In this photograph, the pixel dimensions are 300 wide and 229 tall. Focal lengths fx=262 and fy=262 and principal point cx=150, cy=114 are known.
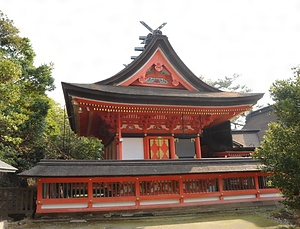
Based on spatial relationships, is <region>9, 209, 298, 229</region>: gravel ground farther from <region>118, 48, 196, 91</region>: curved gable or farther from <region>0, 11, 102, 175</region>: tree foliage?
<region>0, 11, 102, 175</region>: tree foliage

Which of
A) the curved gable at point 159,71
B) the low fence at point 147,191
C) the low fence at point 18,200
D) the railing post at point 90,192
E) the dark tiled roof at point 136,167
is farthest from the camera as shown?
the curved gable at point 159,71

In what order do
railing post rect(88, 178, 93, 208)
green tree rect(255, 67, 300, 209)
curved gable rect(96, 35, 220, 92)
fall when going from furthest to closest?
1. curved gable rect(96, 35, 220, 92)
2. railing post rect(88, 178, 93, 208)
3. green tree rect(255, 67, 300, 209)

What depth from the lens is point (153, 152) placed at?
1246 centimetres

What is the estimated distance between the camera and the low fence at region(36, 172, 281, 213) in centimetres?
887

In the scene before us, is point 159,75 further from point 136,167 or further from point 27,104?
point 27,104

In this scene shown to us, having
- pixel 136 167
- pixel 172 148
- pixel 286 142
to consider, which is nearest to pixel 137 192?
pixel 136 167

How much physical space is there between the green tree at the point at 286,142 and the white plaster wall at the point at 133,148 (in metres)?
5.72

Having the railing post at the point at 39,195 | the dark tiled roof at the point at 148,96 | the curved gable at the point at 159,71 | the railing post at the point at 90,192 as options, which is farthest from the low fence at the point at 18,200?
the curved gable at the point at 159,71

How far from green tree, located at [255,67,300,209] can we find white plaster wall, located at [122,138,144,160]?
18.8 feet

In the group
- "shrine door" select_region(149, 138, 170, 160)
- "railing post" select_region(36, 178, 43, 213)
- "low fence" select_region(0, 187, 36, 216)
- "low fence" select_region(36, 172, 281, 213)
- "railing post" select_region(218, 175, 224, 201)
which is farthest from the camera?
"shrine door" select_region(149, 138, 170, 160)

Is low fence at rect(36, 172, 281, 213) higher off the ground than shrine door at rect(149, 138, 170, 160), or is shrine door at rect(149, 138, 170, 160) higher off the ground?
shrine door at rect(149, 138, 170, 160)

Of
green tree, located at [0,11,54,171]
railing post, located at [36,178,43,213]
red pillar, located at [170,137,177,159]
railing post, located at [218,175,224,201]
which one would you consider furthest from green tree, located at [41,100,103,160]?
railing post, located at [218,175,224,201]

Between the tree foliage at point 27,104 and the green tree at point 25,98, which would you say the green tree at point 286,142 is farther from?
the green tree at point 25,98

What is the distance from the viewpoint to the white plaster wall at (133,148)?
12.1m
